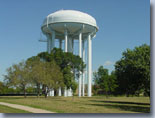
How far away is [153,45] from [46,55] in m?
31.2

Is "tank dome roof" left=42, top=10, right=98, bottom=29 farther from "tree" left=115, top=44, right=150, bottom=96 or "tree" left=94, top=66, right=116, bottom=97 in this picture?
"tree" left=115, top=44, right=150, bottom=96

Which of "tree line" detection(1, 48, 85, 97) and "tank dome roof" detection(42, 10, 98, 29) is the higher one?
"tank dome roof" detection(42, 10, 98, 29)

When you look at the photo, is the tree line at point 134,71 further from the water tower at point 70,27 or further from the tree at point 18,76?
the water tower at point 70,27

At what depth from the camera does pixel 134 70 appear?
19.5m

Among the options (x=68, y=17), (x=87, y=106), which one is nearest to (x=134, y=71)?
(x=87, y=106)

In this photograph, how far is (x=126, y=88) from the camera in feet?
80.1

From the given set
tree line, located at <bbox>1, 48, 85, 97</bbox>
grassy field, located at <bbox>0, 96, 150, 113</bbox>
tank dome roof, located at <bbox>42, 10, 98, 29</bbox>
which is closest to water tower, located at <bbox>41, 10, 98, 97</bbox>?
tank dome roof, located at <bbox>42, 10, 98, 29</bbox>

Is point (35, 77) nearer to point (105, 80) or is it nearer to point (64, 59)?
point (64, 59)

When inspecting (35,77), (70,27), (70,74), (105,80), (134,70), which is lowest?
(105,80)

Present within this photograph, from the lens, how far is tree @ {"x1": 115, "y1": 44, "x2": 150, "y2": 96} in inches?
724

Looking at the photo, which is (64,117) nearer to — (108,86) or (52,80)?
(52,80)

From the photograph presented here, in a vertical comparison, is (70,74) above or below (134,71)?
above

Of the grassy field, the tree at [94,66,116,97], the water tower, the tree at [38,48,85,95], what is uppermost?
the water tower

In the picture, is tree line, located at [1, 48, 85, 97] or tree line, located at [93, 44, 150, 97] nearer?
tree line, located at [93, 44, 150, 97]
